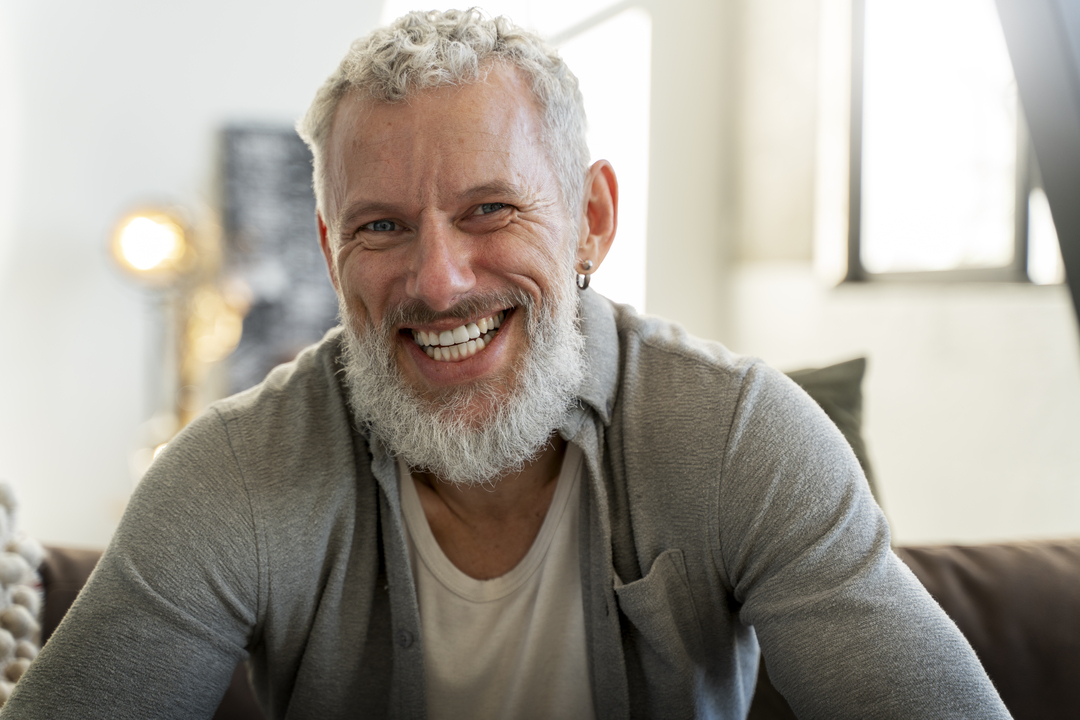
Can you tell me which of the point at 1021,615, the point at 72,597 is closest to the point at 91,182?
the point at 72,597

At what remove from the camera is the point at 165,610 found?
965 mm

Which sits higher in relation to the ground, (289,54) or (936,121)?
(289,54)

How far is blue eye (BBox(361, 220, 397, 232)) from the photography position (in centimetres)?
105

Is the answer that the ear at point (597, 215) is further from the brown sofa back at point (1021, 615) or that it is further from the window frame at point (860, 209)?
the window frame at point (860, 209)

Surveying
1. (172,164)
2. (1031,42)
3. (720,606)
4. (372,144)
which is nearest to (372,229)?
(372,144)

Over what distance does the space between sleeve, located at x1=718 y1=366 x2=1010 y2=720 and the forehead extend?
425mm

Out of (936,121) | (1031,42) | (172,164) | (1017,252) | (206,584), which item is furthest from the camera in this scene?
(172,164)

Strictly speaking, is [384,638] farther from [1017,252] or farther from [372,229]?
[1017,252]

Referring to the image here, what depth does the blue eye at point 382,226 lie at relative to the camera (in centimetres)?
105

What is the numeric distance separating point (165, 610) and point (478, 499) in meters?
0.42

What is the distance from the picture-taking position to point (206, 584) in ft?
3.28

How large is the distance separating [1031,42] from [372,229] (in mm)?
769

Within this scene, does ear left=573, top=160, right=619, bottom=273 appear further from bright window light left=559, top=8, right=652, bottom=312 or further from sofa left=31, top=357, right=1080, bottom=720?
bright window light left=559, top=8, right=652, bottom=312

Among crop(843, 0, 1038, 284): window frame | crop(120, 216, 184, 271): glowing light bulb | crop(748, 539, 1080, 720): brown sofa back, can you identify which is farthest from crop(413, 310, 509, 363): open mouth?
crop(120, 216, 184, 271): glowing light bulb
